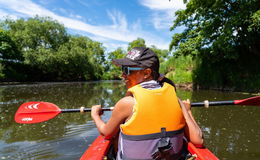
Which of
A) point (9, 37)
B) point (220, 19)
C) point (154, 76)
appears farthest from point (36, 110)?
point (9, 37)

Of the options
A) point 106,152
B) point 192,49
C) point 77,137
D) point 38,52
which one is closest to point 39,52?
point 38,52

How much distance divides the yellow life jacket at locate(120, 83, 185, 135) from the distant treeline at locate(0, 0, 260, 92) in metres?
9.23

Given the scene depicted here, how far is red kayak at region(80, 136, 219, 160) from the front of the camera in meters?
1.87

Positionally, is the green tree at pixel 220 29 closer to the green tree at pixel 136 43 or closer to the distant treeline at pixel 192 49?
the distant treeline at pixel 192 49

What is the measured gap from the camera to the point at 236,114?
5.88 meters

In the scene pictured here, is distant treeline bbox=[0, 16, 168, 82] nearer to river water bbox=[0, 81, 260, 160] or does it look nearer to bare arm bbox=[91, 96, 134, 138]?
river water bbox=[0, 81, 260, 160]

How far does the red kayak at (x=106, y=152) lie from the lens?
6.12ft

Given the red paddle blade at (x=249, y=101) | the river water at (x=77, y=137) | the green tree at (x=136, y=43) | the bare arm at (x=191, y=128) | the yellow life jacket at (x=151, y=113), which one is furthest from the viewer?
the green tree at (x=136, y=43)

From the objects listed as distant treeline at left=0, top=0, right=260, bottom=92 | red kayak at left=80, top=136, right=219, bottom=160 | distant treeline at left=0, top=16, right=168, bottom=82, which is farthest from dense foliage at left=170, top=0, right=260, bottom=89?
distant treeline at left=0, top=16, right=168, bottom=82

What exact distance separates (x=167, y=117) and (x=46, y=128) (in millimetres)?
4066

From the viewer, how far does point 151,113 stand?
1.40 meters

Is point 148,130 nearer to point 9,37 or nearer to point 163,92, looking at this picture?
point 163,92

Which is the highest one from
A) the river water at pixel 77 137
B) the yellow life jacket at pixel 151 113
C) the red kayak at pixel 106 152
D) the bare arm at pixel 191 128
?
the yellow life jacket at pixel 151 113

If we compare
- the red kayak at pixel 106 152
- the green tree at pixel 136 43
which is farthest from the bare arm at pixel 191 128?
the green tree at pixel 136 43
